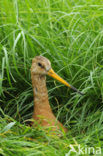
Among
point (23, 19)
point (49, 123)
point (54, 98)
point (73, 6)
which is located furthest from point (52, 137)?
point (73, 6)

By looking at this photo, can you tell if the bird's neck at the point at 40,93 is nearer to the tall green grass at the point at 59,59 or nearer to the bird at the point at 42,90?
the bird at the point at 42,90

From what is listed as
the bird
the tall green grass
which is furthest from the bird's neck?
the tall green grass

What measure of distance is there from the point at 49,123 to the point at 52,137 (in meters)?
0.11

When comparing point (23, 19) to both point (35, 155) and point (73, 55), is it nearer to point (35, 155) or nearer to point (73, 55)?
point (73, 55)

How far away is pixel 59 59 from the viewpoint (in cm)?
314

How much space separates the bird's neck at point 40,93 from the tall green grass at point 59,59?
118 mm

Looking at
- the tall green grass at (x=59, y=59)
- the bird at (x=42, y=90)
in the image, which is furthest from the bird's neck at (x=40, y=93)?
the tall green grass at (x=59, y=59)

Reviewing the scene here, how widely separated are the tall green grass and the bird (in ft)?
0.29

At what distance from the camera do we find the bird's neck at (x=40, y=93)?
116 inches

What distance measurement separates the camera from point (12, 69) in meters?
3.18

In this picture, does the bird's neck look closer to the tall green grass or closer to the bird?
the bird

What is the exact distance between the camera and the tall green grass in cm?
296

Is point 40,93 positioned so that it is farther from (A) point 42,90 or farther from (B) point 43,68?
(B) point 43,68

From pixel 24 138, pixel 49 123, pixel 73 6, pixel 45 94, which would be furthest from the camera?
pixel 73 6
